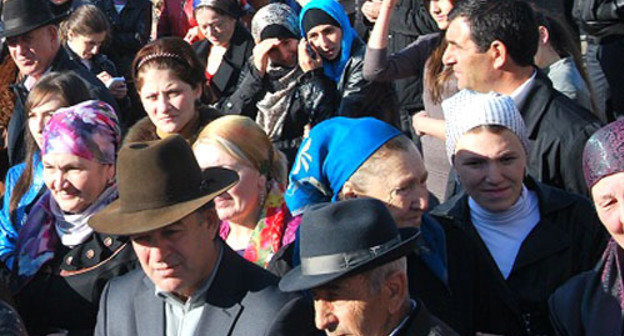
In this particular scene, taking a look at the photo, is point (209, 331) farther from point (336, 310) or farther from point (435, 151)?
point (435, 151)

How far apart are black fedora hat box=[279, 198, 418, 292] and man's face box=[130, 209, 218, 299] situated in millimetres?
561

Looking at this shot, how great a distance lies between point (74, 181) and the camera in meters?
4.86

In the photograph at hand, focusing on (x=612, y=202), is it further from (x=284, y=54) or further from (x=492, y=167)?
(x=284, y=54)

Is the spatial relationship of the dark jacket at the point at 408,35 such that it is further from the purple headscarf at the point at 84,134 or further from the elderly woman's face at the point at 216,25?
the purple headscarf at the point at 84,134

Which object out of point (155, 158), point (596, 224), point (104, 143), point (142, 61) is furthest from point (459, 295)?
point (142, 61)

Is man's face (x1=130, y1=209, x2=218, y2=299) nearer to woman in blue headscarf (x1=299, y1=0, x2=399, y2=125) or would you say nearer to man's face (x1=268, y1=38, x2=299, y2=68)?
woman in blue headscarf (x1=299, y1=0, x2=399, y2=125)

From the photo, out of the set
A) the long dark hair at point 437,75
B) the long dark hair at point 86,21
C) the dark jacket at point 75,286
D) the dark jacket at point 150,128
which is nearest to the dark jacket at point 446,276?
the dark jacket at point 75,286

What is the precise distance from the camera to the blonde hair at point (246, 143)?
4598mm

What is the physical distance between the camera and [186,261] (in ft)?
12.5

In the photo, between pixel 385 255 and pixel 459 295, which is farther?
pixel 459 295

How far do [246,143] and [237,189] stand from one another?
204mm

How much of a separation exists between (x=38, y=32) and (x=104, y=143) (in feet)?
7.71

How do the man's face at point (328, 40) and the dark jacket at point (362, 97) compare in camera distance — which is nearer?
the dark jacket at point (362, 97)

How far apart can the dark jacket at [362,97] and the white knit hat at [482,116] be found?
95.0 inches
